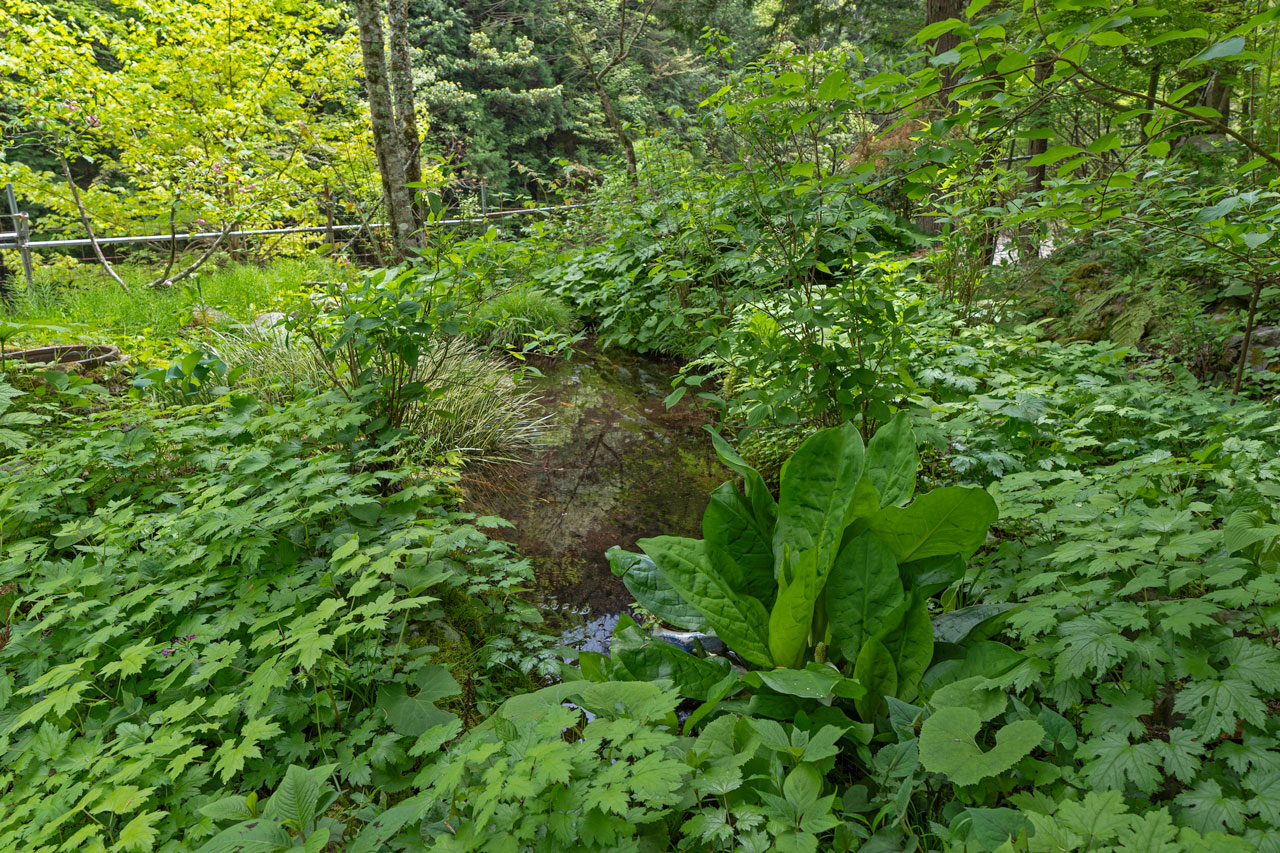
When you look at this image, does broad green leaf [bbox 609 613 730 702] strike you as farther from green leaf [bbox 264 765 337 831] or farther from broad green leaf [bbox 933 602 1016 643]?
green leaf [bbox 264 765 337 831]

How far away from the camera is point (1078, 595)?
1354 millimetres

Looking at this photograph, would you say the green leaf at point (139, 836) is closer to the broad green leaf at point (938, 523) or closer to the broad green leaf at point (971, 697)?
the broad green leaf at point (971, 697)

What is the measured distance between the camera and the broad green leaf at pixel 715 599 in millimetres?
1765

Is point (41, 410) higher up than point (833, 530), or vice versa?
point (41, 410)

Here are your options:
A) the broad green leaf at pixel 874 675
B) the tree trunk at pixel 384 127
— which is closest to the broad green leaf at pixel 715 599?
the broad green leaf at pixel 874 675

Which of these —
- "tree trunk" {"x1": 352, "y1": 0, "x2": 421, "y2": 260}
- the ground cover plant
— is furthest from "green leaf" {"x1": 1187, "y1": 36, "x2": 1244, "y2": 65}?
"tree trunk" {"x1": 352, "y1": 0, "x2": 421, "y2": 260}

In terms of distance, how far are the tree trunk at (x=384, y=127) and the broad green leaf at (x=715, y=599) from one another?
2.91 meters

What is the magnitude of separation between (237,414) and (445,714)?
166 cm

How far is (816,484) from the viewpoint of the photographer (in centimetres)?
183

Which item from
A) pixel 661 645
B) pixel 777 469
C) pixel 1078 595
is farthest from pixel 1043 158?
pixel 777 469

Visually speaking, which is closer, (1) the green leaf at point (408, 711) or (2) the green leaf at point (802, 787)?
(2) the green leaf at point (802, 787)

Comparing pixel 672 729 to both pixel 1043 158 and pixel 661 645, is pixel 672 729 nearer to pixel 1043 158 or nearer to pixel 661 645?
pixel 661 645

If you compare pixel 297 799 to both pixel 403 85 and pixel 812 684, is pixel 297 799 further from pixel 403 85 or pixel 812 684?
pixel 403 85

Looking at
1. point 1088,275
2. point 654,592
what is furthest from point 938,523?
point 1088,275
